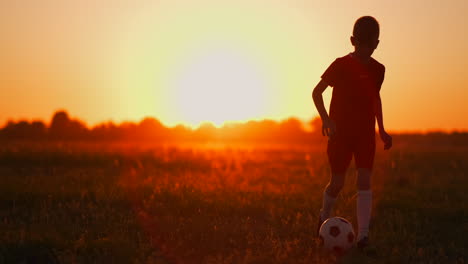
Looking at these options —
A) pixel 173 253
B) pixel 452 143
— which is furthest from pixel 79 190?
pixel 452 143

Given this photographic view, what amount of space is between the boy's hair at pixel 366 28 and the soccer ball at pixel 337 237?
84.7 inches

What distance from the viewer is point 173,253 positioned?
17.8 ft

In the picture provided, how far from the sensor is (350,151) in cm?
559

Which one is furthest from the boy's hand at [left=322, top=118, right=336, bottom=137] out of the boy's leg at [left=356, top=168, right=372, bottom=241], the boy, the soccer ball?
the soccer ball

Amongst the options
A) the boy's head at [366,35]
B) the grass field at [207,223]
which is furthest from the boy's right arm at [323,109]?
the grass field at [207,223]

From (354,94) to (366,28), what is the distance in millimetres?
754

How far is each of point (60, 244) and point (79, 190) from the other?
3.71 meters

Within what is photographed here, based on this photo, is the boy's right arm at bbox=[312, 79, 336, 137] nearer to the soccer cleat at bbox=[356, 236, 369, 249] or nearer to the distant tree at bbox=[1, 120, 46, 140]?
the soccer cleat at bbox=[356, 236, 369, 249]

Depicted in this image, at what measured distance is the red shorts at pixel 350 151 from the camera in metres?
5.45

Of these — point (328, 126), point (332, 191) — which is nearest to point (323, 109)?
point (328, 126)

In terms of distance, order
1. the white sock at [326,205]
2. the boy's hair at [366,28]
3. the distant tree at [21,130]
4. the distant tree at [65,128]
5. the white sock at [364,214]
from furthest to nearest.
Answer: the distant tree at [65,128] < the distant tree at [21,130] < the white sock at [326,205] < the white sock at [364,214] < the boy's hair at [366,28]

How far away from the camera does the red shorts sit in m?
5.45

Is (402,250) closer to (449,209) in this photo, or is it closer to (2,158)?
(449,209)

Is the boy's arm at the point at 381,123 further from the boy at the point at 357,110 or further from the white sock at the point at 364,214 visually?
the white sock at the point at 364,214
